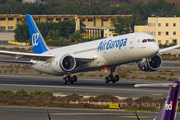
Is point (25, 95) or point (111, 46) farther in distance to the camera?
point (111, 46)

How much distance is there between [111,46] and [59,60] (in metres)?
6.48

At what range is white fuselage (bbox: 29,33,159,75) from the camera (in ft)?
137

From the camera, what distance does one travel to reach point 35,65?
5284cm

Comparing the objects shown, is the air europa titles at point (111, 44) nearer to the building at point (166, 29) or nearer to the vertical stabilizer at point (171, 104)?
the vertical stabilizer at point (171, 104)

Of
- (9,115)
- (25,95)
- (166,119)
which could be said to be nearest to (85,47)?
(25,95)

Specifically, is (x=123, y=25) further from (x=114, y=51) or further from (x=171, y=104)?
(x=171, y=104)

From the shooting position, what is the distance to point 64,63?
46.3 meters

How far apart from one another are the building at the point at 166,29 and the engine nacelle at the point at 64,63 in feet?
287

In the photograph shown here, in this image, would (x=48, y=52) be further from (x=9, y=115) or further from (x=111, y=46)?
(x=9, y=115)

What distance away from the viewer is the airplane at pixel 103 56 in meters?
42.2

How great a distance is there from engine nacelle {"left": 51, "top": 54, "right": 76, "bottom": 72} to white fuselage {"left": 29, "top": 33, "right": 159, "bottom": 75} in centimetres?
83

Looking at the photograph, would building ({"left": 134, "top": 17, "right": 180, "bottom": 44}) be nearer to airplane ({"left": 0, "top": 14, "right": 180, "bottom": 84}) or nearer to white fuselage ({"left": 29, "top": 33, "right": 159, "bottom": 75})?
airplane ({"left": 0, "top": 14, "right": 180, "bottom": 84})

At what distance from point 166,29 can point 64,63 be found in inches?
3497

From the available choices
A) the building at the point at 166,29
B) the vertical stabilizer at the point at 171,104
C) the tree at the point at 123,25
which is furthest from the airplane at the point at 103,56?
the tree at the point at 123,25
